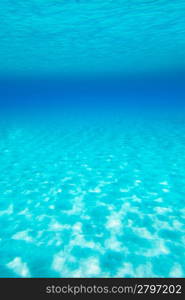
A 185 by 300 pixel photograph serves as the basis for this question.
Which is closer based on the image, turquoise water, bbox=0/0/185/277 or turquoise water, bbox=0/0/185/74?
turquoise water, bbox=0/0/185/277

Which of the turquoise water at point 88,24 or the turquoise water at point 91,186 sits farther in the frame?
the turquoise water at point 88,24

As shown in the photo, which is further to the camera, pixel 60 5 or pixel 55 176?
pixel 60 5

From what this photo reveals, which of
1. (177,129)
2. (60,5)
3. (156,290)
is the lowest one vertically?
(156,290)

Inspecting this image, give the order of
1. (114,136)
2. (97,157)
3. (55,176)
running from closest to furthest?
(55,176) → (97,157) → (114,136)

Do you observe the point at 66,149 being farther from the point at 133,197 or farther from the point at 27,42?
the point at 27,42

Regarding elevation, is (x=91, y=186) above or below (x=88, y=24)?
below

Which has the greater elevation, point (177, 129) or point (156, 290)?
point (177, 129)

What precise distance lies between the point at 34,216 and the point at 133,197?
3.03m

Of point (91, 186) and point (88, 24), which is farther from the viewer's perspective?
point (88, 24)

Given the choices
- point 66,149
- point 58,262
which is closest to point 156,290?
point 58,262

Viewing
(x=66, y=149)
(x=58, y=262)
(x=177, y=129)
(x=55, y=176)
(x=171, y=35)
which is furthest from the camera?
(x=171, y=35)

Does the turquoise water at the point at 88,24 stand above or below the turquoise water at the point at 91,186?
above

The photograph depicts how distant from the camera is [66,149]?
11.8 meters

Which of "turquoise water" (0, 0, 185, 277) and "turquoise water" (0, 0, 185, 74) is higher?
"turquoise water" (0, 0, 185, 74)
